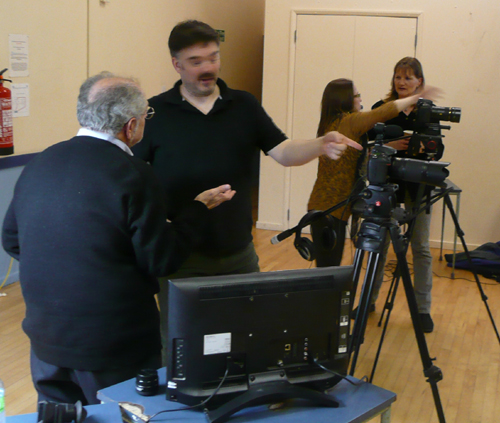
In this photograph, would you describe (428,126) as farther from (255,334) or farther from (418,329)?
(255,334)

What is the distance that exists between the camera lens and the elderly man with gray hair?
6.2 inches

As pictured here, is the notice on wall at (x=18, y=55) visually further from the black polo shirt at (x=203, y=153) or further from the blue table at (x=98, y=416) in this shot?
the blue table at (x=98, y=416)

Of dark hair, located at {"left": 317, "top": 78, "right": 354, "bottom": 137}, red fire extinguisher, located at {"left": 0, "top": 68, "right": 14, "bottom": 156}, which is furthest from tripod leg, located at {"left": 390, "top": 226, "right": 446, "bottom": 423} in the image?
red fire extinguisher, located at {"left": 0, "top": 68, "right": 14, "bottom": 156}

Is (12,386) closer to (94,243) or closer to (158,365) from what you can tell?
(158,365)

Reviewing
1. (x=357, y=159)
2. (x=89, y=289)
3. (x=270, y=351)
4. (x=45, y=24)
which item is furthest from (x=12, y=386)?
(x=45, y=24)

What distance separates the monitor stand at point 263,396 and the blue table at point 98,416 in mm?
208

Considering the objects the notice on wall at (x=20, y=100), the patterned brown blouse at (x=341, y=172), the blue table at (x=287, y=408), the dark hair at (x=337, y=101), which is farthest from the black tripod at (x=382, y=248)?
the notice on wall at (x=20, y=100)

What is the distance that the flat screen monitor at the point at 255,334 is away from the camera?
1.28 meters

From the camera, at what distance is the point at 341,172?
3.07 m

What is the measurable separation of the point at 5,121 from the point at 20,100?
0.26m

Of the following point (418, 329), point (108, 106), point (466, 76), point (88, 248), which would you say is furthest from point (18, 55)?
point (466, 76)

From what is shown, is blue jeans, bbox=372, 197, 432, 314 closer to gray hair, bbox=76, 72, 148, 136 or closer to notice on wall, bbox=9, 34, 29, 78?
gray hair, bbox=76, 72, 148, 136

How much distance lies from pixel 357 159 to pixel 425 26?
2608 millimetres

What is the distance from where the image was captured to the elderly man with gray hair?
1.50 m
